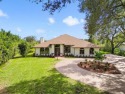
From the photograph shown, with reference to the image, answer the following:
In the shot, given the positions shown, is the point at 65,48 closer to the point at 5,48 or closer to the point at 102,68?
the point at 5,48

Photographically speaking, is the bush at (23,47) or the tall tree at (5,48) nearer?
the tall tree at (5,48)

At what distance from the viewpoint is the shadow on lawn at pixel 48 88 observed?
13.2 m

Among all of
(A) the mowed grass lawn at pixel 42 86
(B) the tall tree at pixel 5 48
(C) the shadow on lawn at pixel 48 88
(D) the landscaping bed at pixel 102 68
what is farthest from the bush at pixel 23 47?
(C) the shadow on lawn at pixel 48 88

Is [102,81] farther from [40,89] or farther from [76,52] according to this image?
[76,52]

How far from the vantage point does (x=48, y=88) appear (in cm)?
1402

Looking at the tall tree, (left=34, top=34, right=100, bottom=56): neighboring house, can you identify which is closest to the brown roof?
(left=34, top=34, right=100, bottom=56): neighboring house

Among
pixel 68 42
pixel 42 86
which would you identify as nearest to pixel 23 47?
pixel 68 42

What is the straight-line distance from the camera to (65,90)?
13.7 meters

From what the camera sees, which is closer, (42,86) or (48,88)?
(48,88)

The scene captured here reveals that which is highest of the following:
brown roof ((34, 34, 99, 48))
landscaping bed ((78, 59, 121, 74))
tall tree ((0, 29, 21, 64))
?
brown roof ((34, 34, 99, 48))

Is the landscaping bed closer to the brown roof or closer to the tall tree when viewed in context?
the tall tree

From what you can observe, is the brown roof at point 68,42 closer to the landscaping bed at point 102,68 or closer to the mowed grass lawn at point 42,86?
the landscaping bed at point 102,68

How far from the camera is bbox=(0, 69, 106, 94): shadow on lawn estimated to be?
1325 centimetres

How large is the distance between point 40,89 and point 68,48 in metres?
26.8
